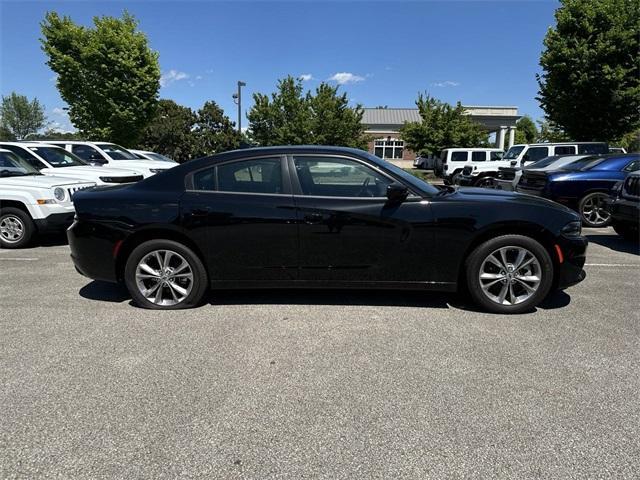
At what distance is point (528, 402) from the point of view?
2814 mm

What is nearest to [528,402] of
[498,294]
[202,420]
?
[498,294]

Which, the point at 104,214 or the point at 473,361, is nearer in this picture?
the point at 473,361

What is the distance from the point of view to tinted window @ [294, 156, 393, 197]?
4.30m

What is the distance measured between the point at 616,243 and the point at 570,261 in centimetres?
464

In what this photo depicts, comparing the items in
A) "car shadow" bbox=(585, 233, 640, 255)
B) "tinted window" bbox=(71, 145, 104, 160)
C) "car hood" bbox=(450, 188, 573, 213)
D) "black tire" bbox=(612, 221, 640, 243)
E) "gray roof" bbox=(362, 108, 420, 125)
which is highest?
"gray roof" bbox=(362, 108, 420, 125)

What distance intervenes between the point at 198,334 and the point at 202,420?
1296 millimetres

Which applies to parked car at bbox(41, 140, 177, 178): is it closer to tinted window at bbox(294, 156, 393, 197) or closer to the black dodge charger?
the black dodge charger

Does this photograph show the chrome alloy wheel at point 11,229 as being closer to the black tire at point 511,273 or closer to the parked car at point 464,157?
the black tire at point 511,273

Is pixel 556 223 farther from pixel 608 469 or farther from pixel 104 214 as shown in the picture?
pixel 104 214

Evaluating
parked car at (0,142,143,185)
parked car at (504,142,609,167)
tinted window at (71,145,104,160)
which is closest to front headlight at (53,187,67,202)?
parked car at (0,142,143,185)

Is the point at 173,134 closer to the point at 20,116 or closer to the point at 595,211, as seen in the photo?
the point at 595,211

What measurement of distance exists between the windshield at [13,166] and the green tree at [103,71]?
48.5ft

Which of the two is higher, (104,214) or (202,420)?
(104,214)

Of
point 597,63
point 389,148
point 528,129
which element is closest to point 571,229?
point 597,63
